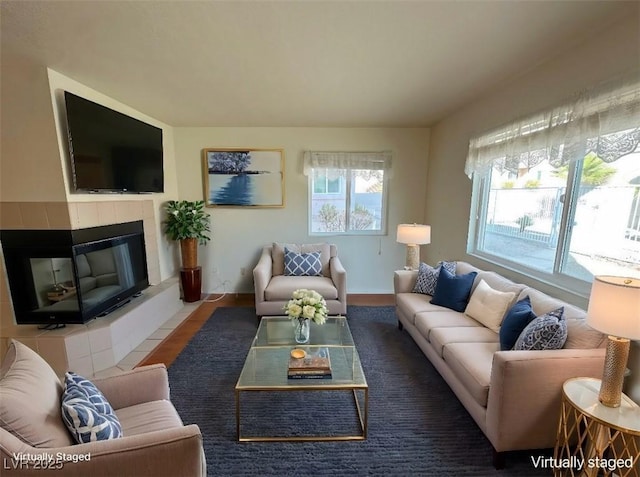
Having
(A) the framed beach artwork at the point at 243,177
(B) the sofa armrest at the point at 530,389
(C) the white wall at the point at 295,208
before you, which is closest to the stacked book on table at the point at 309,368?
(B) the sofa armrest at the point at 530,389

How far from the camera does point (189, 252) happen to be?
12.7 feet

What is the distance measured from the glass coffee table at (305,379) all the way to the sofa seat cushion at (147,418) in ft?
1.31

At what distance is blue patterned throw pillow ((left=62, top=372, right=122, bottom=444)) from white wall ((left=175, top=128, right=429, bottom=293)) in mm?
3067

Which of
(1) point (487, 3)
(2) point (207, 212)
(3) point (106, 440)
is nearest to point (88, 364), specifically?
(3) point (106, 440)

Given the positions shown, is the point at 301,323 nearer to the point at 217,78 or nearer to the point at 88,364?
the point at 88,364

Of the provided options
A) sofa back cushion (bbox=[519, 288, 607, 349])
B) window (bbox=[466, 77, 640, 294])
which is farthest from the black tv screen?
sofa back cushion (bbox=[519, 288, 607, 349])

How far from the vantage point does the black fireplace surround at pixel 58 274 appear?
2.28 metres

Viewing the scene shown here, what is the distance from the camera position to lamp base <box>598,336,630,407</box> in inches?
50.9

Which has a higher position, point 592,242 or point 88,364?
point 592,242

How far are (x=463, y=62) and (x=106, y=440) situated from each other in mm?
2891

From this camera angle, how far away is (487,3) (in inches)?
57.5

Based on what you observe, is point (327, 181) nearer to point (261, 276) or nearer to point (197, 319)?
point (261, 276)

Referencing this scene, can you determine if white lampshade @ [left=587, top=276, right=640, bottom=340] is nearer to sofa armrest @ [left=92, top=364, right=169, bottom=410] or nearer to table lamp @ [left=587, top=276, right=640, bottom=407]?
table lamp @ [left=587, top=276, right=640, bottom=407]

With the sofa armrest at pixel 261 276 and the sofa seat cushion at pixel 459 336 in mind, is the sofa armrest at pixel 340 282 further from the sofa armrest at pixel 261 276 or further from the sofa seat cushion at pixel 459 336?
the sofa seat cushion at pixel 459 336
